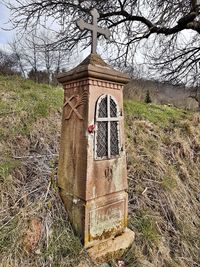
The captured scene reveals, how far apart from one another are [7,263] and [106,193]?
0.92m

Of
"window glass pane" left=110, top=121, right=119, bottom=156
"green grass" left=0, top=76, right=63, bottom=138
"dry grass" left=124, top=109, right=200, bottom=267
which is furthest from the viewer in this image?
"green grass" left=0, top=76, right=63, bottom=138

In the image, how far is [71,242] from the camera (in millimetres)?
1852

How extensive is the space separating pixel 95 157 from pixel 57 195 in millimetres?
628

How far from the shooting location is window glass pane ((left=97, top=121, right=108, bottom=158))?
75.0 inches

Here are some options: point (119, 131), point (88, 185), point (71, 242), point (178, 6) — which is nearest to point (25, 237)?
point (71, 242)

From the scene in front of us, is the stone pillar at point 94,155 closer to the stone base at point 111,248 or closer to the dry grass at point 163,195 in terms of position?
the stone base at point 111,248

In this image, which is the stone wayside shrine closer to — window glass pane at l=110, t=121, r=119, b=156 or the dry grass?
window glass pane at l=110, t=121, r=119, b=156

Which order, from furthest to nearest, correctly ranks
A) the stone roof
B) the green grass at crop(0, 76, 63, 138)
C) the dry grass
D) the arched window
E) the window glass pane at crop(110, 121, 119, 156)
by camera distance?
the green grass at crop(0, 76, 63, 138) < the dry grass < the window glass pane at crop(110, 121, 119, 156) < the arched window < the stone roof

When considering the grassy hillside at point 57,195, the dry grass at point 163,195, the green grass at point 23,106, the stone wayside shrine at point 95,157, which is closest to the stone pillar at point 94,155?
the stone wayside shrine at point 95,157

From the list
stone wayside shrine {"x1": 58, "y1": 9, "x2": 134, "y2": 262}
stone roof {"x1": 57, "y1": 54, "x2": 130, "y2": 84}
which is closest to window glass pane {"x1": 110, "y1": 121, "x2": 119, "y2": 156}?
stone wayside shrine {"x1": 58, "y1": 9, "x2": 134, "y2": 262}

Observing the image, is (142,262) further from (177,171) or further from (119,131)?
(177,171)

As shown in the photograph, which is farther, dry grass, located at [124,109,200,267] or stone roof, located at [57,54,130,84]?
dry grass, located at [124,109,200,267]

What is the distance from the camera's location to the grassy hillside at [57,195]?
183 centimetres

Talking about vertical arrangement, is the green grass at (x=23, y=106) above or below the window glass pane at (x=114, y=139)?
above
